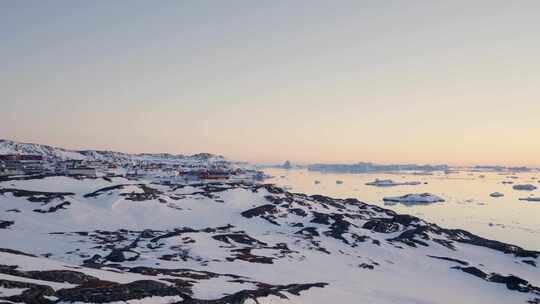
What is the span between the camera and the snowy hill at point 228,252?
104ft

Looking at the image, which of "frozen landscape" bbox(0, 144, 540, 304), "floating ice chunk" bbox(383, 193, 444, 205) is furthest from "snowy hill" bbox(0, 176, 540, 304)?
"floating ice chunk" bbox(383, 193, 444, 205)

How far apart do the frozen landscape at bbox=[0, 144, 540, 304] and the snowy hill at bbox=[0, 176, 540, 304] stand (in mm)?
168

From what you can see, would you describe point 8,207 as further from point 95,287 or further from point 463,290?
point 463,290

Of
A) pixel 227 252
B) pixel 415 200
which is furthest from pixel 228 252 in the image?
pixel 415 200

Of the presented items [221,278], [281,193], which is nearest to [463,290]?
[221,278]

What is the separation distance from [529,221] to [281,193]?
6632 cm

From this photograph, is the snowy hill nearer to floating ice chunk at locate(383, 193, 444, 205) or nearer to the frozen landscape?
the frozen landscape

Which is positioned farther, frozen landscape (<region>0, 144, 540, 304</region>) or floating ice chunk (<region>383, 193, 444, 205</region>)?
floating ice chunk (<region>383, 193, 444, 205</region>)

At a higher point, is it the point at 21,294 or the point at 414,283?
the point at 21,294

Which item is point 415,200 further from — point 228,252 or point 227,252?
point 227,252

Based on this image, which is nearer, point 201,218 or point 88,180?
point 201,218

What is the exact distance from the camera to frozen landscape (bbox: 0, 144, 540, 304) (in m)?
31.6

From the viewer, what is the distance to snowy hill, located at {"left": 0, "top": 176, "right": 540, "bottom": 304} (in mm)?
31609

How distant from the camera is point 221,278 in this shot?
4025cm
